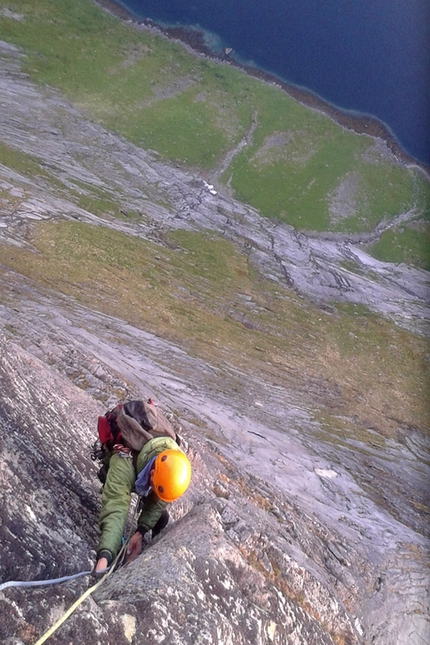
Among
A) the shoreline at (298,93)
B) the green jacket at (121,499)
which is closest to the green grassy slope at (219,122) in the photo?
the shoreline at (298,93)

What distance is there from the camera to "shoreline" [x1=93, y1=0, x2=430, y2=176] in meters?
42.0

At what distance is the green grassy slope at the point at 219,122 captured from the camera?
36938 millimetres

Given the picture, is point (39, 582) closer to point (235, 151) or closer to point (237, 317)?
point (237, 317)

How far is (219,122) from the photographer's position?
39.4 m

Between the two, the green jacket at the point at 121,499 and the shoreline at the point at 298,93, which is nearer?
the green jacket at the point at 121,499

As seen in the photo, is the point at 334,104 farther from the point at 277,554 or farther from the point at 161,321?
the point at 277,554

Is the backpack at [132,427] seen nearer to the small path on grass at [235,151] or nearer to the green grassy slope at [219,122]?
the green grassy slope at [219,122]

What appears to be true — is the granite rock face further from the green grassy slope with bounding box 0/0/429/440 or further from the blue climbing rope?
the green grassy slope with bounding box 0/0/429/440

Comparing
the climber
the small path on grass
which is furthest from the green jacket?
the small path on grass

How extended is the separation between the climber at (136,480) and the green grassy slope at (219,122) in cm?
3081

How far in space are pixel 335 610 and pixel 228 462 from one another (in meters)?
4.17

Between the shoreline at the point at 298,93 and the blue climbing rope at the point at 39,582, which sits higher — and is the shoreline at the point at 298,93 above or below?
above

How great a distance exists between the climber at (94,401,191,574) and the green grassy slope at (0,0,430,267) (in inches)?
1213

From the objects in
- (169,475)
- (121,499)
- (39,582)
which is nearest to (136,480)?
(121,499)
